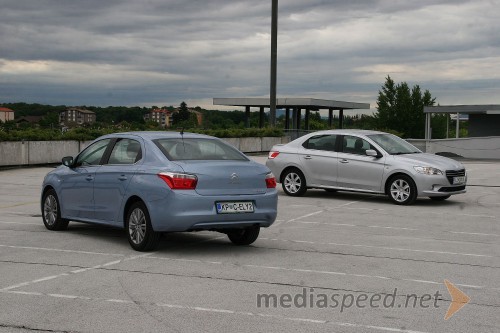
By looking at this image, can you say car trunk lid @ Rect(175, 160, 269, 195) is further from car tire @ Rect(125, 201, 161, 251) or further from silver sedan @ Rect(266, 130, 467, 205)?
silver sedan @ Rect(266, 130, 467, 205)

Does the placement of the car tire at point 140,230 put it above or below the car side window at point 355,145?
below

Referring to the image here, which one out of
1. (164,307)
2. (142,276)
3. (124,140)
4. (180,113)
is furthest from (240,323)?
(180,113)

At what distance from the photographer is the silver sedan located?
1667 cm

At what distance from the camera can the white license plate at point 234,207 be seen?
9.62 meters

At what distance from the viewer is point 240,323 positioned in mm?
6180

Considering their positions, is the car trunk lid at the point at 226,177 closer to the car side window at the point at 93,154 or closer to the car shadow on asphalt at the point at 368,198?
the car side window at the point at 93,154

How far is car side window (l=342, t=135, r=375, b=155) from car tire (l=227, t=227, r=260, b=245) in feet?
24.2

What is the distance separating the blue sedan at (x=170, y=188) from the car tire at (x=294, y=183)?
769 cm

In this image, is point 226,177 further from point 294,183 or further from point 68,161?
point 294,183

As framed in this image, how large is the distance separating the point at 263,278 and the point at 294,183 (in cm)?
1043

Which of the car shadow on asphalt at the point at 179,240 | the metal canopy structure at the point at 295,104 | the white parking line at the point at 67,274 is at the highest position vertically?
the metal canopy structure at the point at 295,104

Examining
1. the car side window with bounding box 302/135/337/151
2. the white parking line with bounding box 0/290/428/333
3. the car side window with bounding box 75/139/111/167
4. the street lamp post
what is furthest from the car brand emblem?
the street lamp post

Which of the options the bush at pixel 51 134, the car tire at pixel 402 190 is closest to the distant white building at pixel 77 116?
the bush at pixel 51 134

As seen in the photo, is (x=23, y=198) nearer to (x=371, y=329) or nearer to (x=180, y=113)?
(x=371, y=329)
